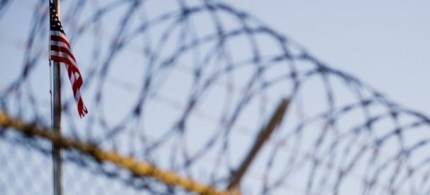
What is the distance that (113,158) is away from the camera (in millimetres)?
6383

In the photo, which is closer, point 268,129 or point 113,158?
point 113,158

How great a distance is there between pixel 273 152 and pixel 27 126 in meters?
2.19

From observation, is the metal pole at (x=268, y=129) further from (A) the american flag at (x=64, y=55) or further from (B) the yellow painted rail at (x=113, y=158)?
(A) the american flag at (x=64, y=55)

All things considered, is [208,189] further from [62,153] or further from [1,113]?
[1,113]

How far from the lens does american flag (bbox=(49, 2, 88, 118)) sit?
765 centimetres

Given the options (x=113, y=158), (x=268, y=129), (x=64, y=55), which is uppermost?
(x=64, y=55)

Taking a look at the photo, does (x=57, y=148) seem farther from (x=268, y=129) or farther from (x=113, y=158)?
(x=268, y=129)

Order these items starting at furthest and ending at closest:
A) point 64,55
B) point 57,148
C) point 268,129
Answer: point 64,55 → point 268,129 → point 57,148

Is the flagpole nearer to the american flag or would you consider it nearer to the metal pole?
the american flag

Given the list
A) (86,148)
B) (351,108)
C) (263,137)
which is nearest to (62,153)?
(86,148)

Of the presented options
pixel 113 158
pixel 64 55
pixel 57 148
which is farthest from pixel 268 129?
pixel 64 55

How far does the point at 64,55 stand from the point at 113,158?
174 centimetres

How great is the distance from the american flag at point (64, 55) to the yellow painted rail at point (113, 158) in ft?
4.34

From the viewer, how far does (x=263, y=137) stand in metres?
7.16
